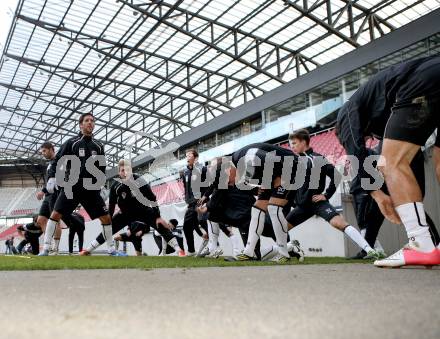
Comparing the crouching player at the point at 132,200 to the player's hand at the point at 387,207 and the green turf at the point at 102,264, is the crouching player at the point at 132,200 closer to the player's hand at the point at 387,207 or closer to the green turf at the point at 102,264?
the green turf at the point at 102,264

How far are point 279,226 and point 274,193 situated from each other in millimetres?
423

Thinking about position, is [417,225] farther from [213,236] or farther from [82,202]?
[213,236]

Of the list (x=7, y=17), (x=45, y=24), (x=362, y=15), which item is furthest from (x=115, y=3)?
(x=362, y=15)

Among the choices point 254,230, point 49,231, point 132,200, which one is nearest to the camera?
point 254,230

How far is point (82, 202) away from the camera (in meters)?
7.51

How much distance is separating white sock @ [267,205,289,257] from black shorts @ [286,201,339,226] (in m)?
0.61

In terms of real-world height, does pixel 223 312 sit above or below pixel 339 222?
below

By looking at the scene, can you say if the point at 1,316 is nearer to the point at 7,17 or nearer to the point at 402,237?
the point at 402,237

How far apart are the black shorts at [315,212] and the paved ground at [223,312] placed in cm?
398

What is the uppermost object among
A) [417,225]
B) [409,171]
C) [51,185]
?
[51,185]

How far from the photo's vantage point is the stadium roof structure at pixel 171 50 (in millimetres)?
20719

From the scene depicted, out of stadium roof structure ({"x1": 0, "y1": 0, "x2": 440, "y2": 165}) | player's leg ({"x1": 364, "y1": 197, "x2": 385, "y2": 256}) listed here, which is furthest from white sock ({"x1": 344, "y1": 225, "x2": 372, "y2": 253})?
stadium roof structure ({"x1": 0, "y1": 0, "x2": 440, "y2": 165})

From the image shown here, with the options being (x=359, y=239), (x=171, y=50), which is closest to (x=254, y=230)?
(x=359, y=239)

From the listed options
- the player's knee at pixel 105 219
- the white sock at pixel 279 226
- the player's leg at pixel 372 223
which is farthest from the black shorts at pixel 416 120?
the player's knee at pixel 105 219
